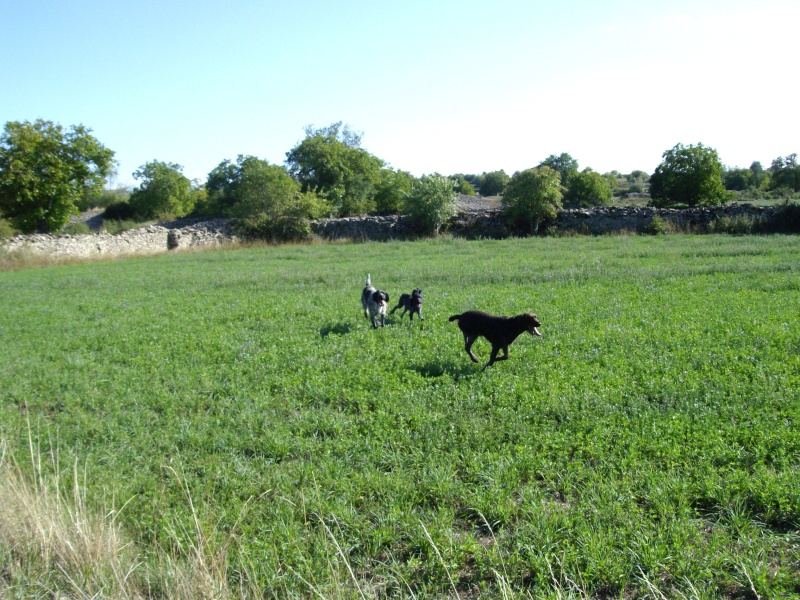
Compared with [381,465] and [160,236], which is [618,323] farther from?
[160,236]

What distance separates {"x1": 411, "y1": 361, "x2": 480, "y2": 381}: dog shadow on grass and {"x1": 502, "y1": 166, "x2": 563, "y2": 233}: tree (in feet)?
79.4

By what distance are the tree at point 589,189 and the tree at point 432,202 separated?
49.0 feet

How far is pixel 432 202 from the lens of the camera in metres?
31.7

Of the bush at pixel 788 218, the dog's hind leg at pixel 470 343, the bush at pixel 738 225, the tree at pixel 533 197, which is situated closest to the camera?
the dog's hind leg at pixel 470 343

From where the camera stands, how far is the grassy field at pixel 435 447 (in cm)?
348

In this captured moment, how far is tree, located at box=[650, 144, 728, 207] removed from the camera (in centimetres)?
3159

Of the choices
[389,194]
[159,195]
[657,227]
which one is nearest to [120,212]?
[159,195]

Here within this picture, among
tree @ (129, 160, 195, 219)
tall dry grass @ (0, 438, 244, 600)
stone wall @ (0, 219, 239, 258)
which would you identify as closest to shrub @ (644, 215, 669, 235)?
stone wall @ (0, 219, 239, 258)

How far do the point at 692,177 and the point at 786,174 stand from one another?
708 inches

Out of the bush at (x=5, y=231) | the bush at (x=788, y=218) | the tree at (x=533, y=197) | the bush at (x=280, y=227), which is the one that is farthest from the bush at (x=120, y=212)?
the bush at (x=788, y=218)

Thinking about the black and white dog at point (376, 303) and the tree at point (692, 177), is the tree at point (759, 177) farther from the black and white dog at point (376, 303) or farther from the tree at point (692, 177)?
the black and white dog at point (376, 303)

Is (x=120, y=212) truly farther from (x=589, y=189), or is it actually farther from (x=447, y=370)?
(x=447, y=370)

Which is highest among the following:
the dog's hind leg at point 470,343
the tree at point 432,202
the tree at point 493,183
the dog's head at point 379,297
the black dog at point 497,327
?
the tree at point 493,183

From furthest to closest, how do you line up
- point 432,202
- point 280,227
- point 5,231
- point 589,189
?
1. point 589,189
2. point 280,227
3. point 432,202
4. point 5,231
